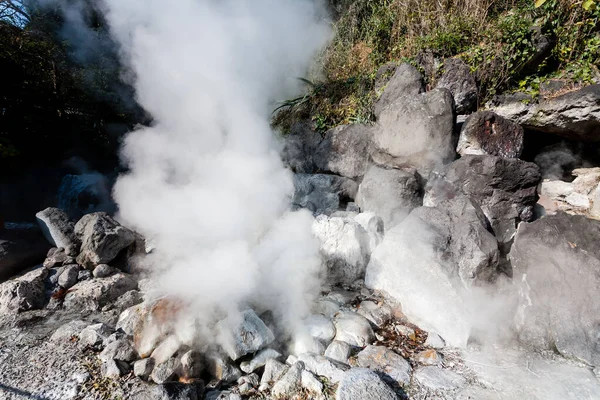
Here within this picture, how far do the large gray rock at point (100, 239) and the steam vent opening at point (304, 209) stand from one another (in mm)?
23

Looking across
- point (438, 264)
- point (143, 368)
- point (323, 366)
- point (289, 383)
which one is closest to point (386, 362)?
point (323, 366)

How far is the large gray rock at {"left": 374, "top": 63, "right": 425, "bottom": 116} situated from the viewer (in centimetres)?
457

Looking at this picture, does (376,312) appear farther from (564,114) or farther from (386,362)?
(564,114)

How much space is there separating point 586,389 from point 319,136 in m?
4.54

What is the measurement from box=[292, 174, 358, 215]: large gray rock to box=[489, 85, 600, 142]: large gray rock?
2.42m

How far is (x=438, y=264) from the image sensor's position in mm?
2938

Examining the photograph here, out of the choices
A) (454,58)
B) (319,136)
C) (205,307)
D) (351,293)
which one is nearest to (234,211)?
(205,307)

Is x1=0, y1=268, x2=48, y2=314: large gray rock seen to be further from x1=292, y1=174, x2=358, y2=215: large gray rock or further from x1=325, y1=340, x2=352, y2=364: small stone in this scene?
x1=292, y1=174, x2=358, y2=215: large gray rock

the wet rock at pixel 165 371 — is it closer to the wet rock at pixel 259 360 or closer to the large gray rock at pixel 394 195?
the wet rock at pixel 259 360

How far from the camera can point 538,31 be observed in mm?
4035

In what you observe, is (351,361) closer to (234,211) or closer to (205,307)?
(205,307)

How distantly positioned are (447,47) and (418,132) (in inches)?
71.2

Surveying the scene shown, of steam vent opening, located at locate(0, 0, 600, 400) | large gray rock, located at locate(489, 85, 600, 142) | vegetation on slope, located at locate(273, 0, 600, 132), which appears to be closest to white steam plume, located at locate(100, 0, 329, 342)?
steam vent opening, located at locate(0, 0, 600, 400)

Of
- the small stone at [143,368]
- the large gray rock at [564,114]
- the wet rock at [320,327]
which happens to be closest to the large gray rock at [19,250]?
the small stone at [143,368]
